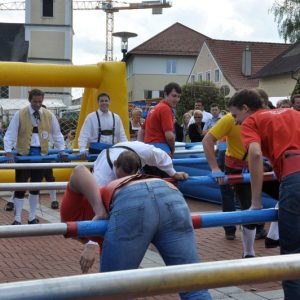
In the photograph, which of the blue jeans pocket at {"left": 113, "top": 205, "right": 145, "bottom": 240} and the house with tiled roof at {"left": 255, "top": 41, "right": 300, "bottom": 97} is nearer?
the blue jeans pocket at {"left": 113, "top": 205, "right": 145, "bottom": 240}

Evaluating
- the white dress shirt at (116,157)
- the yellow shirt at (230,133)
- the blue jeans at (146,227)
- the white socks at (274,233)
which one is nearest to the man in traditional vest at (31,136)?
the yellow shirt at (230,133)

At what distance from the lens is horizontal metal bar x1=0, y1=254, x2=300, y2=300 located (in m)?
1.85

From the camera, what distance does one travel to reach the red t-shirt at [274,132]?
413 centimetres

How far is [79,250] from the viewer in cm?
739

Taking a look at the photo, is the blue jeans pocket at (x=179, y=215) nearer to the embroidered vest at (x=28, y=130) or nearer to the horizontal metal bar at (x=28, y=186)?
the horizontal metal bar at (x=28, y=186)

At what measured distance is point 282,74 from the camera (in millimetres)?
44719

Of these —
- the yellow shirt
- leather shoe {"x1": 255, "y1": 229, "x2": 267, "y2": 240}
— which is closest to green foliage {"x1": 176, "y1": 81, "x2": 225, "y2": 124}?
leather shoe {"x1": 255, "y1": 229, "x2": 267, "y2": 240}

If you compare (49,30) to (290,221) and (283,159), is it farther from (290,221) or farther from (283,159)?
(290,221)

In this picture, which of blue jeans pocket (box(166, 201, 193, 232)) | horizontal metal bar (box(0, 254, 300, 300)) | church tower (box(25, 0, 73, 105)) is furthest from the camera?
church tower (box(25, 0, 73, 105))

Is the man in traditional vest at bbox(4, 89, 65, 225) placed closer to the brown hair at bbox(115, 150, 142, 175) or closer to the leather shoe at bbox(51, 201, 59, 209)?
the leather shoe at bbox(51, 201, 59, 209)

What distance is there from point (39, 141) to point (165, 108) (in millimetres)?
2429

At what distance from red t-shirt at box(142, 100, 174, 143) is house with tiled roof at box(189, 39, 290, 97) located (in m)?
46.9

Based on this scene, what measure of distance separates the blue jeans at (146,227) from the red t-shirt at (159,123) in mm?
4635

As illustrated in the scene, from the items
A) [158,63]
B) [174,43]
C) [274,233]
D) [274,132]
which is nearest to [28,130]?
[274,233]
